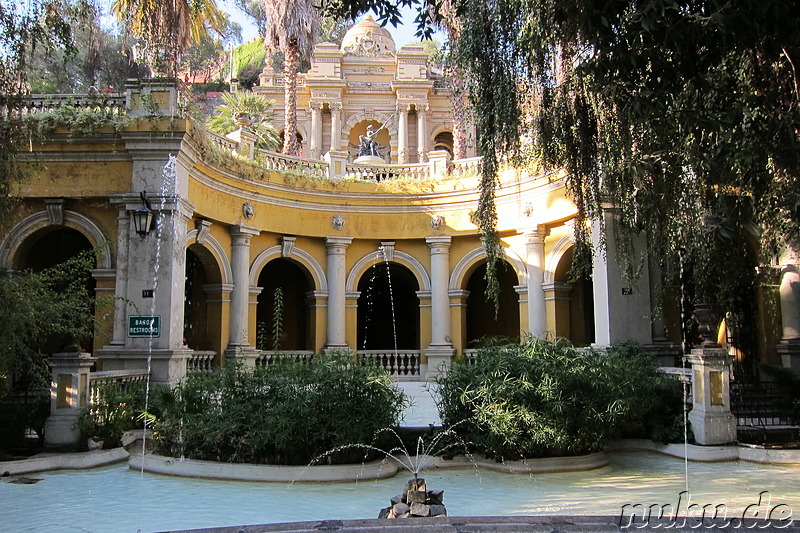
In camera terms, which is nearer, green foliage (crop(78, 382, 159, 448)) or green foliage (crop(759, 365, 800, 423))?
green foliage (crop(78, 382, 159, 448))

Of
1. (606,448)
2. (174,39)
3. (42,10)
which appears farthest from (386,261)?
(42,10)

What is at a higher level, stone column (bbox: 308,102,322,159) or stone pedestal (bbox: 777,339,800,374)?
stone column (bbox: 308,102,322,159)

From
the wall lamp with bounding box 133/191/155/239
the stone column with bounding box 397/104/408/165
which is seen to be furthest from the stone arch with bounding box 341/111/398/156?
the wall lamp with bounding box 133/191/155/239

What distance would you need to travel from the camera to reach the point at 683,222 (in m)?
8.85

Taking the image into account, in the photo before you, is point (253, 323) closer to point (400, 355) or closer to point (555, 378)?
point (400, 355)

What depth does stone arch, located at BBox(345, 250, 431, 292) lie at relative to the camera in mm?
19078

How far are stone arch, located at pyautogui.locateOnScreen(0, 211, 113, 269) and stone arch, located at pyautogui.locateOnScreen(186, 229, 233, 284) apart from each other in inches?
88.7

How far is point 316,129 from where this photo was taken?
31625mm

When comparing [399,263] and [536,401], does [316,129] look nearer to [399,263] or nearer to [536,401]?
[399,263]

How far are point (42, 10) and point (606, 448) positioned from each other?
929 centimetres

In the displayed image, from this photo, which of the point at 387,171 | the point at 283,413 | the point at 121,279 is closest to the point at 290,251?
the point at 387,171

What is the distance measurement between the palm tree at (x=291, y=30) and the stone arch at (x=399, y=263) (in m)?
5.03

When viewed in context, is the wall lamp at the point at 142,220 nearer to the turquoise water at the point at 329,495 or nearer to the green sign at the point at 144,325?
the green sign at the point at 144,325

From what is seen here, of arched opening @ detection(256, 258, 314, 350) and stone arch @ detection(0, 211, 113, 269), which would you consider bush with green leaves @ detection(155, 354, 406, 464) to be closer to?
stone arch @ detection(0, 211, 113, 269)
